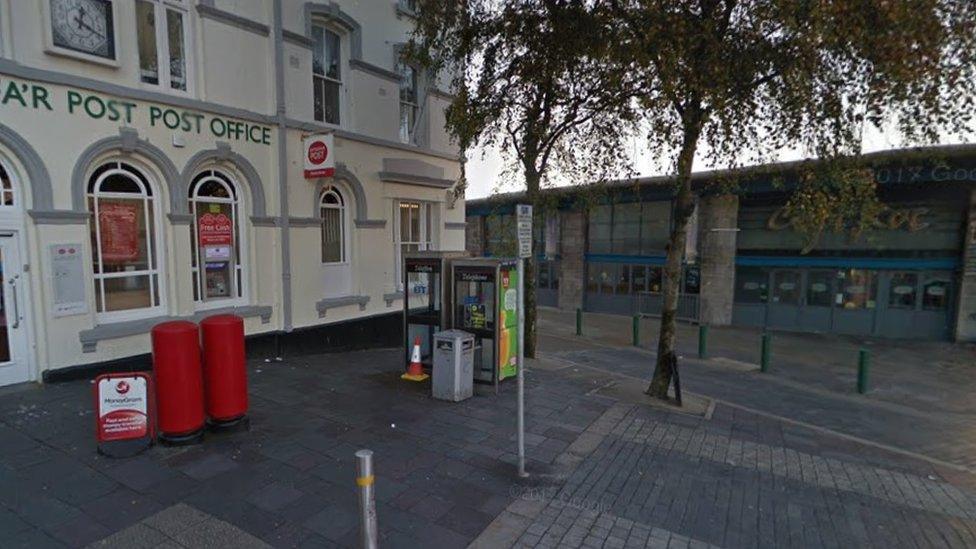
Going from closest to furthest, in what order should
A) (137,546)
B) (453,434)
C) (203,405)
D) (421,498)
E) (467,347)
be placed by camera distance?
(137,546) → (421,498) → (203,405) → (453,434) → (467,347)

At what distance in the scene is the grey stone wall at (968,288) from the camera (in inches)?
543

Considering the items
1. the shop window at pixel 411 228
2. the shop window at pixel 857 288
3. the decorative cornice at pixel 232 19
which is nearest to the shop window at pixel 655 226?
the shop window at pixel 857 288

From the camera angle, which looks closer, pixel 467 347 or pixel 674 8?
pixel 674 8

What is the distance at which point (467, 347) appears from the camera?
6.50m

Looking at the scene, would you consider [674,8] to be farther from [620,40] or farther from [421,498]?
[421,498]

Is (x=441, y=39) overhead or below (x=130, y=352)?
overhead

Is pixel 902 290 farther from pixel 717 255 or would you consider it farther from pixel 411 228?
pixel 411 228

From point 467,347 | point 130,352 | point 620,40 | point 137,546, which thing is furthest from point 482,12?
point 137,546

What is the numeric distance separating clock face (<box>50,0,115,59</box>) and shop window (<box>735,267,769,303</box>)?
18266mm

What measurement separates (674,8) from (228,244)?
24.9 feet

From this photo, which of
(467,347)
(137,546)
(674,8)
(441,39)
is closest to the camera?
(137,546)

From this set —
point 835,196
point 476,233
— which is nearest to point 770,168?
point 835,196

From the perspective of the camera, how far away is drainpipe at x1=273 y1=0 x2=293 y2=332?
7.96 meters

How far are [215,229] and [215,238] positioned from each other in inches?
5.8
